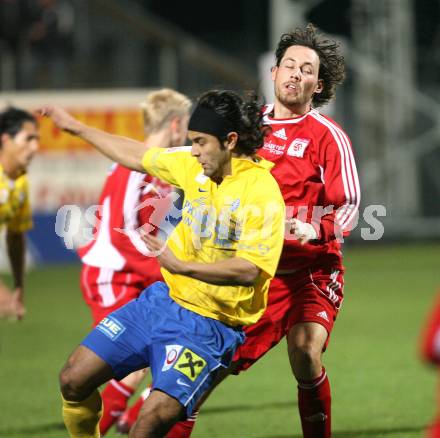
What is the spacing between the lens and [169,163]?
17.2 ft

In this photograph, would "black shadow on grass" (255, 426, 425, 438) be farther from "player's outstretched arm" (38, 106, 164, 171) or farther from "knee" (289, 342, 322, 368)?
"player's outstretched arm" (38, 106, 164, 171)

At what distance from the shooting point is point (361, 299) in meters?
14.4

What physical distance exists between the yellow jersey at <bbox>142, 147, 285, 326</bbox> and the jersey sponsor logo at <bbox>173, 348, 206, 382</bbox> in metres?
0.22

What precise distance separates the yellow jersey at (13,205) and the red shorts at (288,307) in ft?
7.94

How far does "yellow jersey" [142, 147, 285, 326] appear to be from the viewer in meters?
4.83

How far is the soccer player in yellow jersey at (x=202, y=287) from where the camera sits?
474cm

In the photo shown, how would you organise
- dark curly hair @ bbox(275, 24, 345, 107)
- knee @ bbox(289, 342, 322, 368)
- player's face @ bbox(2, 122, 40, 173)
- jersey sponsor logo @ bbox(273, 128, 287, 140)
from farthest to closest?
1. player's face @ bbox(2, 122, 40, 173)
2. dark curly hair @ bbox(275, 24, 345, 107)
3. jersey sponsor logo @ bbox(273, 128, 287, 140)
4. knee @ bbox(289, 342, 322, 368)

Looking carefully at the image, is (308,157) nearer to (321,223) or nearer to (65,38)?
(321,223)

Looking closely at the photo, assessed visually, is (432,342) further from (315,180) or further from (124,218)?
(124,218)

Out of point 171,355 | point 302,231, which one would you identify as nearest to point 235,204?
point 302,231

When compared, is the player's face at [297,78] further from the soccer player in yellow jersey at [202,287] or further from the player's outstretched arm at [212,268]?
the player's outstretched arm at [212,268]

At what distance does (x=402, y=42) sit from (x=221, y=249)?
1890 cm

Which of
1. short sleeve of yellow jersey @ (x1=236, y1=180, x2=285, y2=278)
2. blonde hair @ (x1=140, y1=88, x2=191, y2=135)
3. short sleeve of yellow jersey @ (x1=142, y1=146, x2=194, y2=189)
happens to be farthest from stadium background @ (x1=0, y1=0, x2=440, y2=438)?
short sleeve of yellow jersey @ (x1=236, y1=180, x2=285, y2=278)

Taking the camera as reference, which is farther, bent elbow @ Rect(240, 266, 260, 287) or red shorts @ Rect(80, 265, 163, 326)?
red shorts @ Rect(80, 265, 163, 326)
